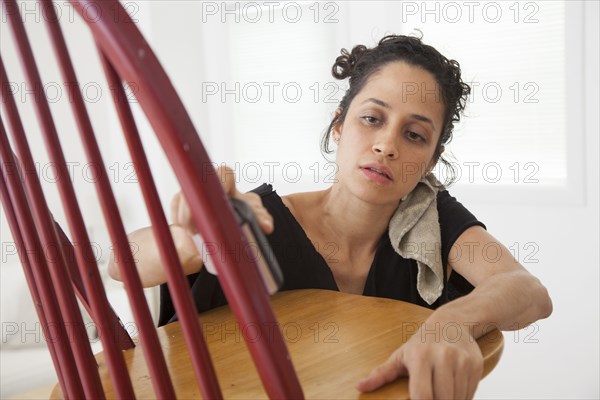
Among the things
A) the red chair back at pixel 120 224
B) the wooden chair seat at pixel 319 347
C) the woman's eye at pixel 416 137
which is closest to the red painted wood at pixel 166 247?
the red chair back at pixel 120 224

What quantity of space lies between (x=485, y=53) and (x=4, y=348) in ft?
7.67

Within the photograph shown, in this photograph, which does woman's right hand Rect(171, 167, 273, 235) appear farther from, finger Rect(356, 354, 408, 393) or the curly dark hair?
the curly dark hair

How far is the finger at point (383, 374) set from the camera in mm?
613

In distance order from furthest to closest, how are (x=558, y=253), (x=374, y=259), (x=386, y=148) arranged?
(x=558, y=253) < (x=374, y=259) < (x=386, y=148)

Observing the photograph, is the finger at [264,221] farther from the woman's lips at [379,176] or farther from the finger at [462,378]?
the woman's lips at [379,176]

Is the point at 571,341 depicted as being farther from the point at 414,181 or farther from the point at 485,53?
the point at 414,181

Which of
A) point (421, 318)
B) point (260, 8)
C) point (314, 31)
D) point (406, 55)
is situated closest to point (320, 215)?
point (406, 55)

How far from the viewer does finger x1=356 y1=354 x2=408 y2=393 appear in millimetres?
613

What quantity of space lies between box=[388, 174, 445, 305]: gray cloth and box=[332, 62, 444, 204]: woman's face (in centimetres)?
4

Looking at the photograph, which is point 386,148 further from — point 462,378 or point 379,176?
point 462,378

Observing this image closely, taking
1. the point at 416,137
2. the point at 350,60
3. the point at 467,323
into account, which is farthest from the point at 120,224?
the point at 350,60

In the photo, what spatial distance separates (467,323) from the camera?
0.75 metres

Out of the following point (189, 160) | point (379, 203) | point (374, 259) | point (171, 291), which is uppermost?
point (189, 160)

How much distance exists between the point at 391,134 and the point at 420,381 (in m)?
0.75
